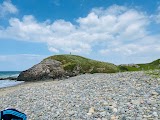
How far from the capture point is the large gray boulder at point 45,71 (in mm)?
63213

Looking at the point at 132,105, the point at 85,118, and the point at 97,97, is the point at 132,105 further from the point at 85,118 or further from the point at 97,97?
the point at 97,97

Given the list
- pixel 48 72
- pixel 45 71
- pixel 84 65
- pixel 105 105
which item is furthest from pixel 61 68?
pixel 105 105

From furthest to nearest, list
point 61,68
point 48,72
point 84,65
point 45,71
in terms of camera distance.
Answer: point 84,65 → point 61,68 → point 45,71 → point 48,72

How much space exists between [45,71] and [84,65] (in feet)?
29.4

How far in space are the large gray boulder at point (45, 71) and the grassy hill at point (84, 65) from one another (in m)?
1.80

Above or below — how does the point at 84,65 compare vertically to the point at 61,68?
above

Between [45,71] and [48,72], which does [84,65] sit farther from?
[45,71]

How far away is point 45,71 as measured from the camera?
210 feet

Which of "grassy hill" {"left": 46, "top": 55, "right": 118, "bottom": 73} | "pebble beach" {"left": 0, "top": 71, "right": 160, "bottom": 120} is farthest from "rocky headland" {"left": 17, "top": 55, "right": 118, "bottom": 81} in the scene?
"pebble beach" {"left": 0, "top": 71, "right": 160, "bottom": 120}

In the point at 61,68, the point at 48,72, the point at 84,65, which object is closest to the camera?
the point at 48,72

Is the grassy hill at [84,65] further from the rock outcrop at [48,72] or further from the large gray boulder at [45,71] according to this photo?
the large gray boulder at [45,71]

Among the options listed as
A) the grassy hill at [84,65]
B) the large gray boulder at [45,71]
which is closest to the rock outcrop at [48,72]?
the large gray boulder at [45,71]

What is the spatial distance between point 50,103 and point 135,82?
774 cm

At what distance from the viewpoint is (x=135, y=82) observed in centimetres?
2412
